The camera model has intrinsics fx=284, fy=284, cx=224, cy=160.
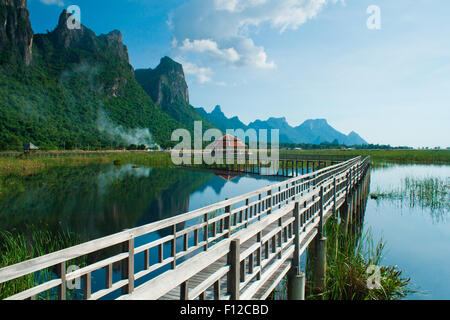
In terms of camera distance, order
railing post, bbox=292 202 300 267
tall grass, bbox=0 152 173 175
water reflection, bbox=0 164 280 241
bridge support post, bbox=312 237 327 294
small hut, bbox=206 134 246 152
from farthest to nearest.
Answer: small hut, bbox=206 134 246 152 < tall grass, bbox=0 152 173 175 < water reflection, bbox=0 164 280 241 < bridge support post, bbox=312 237 327 294 < railing post, bbox=292 202 300 267

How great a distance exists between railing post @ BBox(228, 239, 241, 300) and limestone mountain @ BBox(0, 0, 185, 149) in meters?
61.6

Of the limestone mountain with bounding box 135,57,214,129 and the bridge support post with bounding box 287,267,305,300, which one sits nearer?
the bridge support post with bounding box 287,267,305,300

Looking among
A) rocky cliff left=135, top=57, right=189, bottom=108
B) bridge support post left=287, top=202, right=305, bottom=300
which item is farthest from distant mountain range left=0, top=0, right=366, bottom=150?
bridge support post left=287, top=202, right=305, bottom=300

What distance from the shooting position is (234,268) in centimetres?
237

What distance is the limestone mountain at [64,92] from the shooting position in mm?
66812

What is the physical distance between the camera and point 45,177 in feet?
82.1

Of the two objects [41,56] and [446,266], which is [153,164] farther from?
[41,56]

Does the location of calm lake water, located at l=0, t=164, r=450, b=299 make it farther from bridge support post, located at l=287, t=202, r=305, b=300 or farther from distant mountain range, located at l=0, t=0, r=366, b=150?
distant mountain range, located at l=0, t=0, r=366, b=150

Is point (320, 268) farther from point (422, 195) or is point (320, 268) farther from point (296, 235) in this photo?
point (422, 195)

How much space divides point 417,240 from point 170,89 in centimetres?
15847

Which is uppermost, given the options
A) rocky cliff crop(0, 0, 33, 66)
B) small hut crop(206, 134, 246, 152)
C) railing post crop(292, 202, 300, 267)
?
rocky cliff crop(0, 0, 33, 66)

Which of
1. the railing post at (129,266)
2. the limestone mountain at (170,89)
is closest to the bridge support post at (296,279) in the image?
the railing post at (129,266)

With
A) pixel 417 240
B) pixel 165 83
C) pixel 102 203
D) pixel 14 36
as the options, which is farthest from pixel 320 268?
pixel 165 83

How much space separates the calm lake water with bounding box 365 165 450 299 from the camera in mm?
7934
